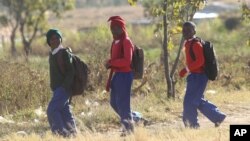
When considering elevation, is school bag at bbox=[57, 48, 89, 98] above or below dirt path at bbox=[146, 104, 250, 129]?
→ above

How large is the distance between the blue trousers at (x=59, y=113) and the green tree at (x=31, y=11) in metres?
21.5

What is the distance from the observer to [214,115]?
912 centimetres

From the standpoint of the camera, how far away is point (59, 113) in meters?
8.54

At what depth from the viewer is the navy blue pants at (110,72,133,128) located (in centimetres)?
841

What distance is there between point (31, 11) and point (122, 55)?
23403 millimetres

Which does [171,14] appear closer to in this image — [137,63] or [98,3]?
[137,63]

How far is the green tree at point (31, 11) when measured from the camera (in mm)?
30266

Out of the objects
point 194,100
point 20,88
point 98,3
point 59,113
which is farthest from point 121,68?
point 98,3

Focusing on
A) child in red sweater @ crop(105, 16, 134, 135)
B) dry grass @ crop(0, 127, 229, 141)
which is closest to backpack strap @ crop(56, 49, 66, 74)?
child in red sweater @ crop(105, 16, 134, 135)

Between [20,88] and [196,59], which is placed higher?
[196,59]

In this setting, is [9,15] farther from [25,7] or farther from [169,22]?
[169,22]

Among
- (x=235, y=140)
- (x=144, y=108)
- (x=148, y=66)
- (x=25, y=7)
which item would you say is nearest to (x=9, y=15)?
(x=25, y=7)

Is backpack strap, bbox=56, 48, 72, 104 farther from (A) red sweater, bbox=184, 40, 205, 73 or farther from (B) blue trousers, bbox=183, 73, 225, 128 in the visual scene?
(B) blue trousers, bbox=183, 73, 225, 128

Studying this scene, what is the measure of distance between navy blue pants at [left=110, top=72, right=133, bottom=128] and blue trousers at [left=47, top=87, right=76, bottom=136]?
677mm
